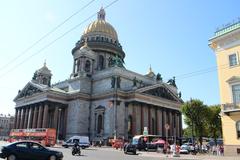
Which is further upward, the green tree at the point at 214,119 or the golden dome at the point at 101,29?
the golden dome at the point at 101,29

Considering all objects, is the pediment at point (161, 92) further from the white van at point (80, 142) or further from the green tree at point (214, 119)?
the white van at point (80, 142)

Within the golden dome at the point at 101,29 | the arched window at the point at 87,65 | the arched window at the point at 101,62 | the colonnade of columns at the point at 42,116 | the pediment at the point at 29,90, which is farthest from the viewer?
the golden dome at the point at 101,29

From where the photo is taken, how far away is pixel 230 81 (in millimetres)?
29422

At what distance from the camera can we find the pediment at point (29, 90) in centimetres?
6480

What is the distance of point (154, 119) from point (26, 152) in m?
46.3

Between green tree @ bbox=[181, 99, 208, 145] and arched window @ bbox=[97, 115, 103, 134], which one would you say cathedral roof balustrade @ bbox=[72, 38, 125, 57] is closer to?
arched window @ bbox=[97, 115, 103, 134]

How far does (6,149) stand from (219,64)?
2420cm

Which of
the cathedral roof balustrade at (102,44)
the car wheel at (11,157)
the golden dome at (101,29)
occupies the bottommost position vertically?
the car wheel at (11,157)

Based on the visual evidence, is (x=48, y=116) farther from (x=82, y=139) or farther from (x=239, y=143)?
(x=239, y=143)

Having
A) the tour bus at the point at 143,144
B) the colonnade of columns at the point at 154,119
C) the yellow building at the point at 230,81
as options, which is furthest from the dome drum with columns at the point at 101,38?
the yellow building at the point at 230,81

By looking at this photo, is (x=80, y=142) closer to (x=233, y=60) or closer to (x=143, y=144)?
(x=143, y=144)

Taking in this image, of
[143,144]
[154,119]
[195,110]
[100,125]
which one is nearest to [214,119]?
[195,110]

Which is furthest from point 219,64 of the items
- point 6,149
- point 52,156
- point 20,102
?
point 20,102

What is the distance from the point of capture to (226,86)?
2981cm
